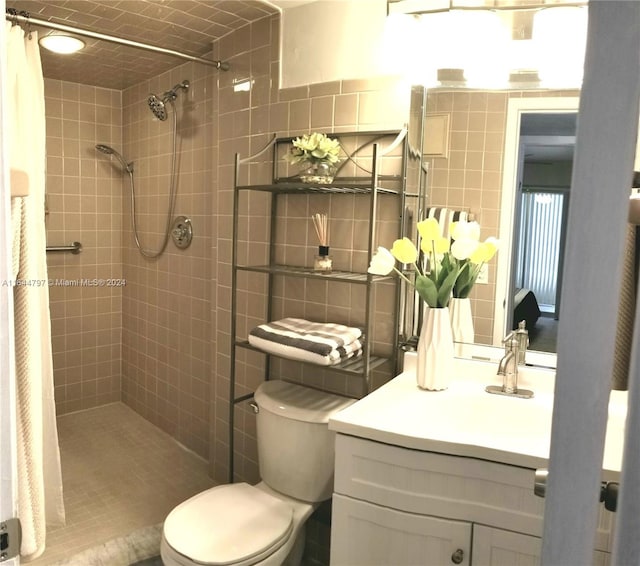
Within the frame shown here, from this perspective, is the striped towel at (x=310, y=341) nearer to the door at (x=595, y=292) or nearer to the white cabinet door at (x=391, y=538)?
the white cabinet door at (x=391, y=538)

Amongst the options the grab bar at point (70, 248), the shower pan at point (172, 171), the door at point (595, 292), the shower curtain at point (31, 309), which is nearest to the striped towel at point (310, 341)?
the shower curtain at point (31, 309)

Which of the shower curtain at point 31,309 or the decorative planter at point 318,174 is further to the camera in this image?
the decorative planter at point 318,174

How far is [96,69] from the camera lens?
2957 millimetres

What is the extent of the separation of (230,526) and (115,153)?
8.52ft

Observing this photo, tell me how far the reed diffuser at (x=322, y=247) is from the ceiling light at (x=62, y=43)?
4.59 feet

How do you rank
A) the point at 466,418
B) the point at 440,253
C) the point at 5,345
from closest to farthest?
the point at 5,345 → the point at 466,418 → the point at 440,253

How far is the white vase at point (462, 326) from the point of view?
70.9 inches

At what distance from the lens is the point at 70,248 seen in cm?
331

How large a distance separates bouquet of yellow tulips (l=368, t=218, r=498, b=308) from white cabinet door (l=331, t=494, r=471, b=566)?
0.64m

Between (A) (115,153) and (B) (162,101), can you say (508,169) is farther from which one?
(A) (115,153)

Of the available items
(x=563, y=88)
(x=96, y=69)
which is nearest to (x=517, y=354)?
(x=563, y=88)

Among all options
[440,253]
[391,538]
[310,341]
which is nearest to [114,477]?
[310,341]

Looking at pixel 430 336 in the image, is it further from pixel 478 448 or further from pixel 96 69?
pixel 96 69

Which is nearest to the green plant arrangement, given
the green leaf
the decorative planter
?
the decorative planter
